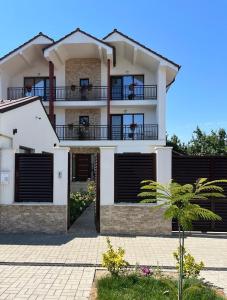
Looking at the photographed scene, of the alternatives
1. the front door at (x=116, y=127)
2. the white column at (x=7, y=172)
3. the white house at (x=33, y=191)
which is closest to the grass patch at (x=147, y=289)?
the white house at (x=33, y=191)

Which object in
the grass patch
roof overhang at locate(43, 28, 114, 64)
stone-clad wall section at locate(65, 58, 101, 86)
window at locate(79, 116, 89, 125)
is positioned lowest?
the grass patch

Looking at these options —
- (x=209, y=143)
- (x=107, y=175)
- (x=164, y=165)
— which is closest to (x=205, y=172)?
(x=164, y=165)

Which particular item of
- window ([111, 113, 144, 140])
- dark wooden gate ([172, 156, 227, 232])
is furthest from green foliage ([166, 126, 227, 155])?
dark wooden gate ([172, 156, 227, 232])

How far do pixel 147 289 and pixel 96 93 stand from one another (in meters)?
21.8

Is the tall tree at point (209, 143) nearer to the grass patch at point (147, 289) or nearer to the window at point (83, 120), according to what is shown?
the window at point (83, 120)

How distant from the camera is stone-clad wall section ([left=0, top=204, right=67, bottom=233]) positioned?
32.9 feet

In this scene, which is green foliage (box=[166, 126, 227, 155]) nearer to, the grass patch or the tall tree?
the tall tree

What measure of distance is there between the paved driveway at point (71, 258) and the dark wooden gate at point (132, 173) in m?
1.20

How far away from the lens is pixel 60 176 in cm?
1006

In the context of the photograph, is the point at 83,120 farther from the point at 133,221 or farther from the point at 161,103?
the point at 133,221

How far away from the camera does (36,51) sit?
85.7ft

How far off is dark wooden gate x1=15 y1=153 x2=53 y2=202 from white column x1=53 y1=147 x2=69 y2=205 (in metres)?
0.16

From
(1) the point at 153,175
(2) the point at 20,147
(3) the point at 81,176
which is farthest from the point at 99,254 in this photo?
(3) the point at 81,176

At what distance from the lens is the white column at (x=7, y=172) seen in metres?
10.1
